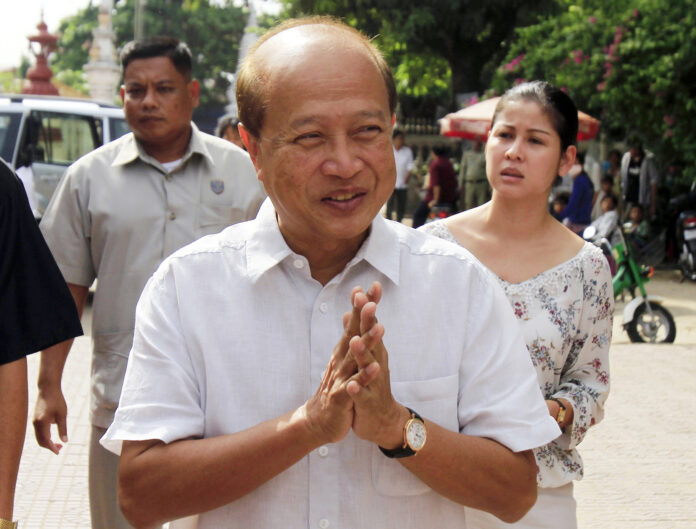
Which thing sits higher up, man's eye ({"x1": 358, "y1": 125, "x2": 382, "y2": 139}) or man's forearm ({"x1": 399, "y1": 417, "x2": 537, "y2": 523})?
man's eye ({"x1": 358, "y1": 125, "x2": 382, "y2": 139})

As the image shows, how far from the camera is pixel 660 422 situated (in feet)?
23.7

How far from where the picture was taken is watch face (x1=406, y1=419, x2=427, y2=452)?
1809 millimetres

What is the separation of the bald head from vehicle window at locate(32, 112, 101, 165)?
10.9 meters

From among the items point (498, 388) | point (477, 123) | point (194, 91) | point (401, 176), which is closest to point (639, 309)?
point (194, 91)

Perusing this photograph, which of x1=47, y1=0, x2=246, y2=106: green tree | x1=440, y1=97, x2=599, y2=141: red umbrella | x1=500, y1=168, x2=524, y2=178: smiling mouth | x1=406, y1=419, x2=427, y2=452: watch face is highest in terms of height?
x1=500, y1=168, x2=524, y2=178: smiling mouth

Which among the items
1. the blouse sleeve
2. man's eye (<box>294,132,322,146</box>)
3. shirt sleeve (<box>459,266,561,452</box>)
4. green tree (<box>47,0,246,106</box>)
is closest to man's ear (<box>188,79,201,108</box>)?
the blouse sleeve

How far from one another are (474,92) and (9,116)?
1635cm

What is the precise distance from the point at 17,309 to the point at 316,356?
1.04m

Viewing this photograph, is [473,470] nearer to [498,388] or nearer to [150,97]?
[498,388]

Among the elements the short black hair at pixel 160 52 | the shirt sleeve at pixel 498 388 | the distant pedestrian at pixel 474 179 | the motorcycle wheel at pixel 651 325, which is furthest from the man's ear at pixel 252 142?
the distant pedestrian at pixel 474 179

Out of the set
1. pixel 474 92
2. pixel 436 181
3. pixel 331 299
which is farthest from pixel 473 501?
pixel 474 92

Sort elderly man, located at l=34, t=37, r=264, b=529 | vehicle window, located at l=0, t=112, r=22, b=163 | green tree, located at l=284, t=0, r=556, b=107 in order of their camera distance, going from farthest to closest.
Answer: green tree, located at l=284, t=0, r=556, b=107 < vehicle window, located at l=0, t=112, r=22, b=163 < elderly man, located at l=34, t=37, r=264, b=529

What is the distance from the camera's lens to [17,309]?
104 inches

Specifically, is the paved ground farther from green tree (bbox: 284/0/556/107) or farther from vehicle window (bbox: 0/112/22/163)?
green tree (bbox: 284/0/556/107)
